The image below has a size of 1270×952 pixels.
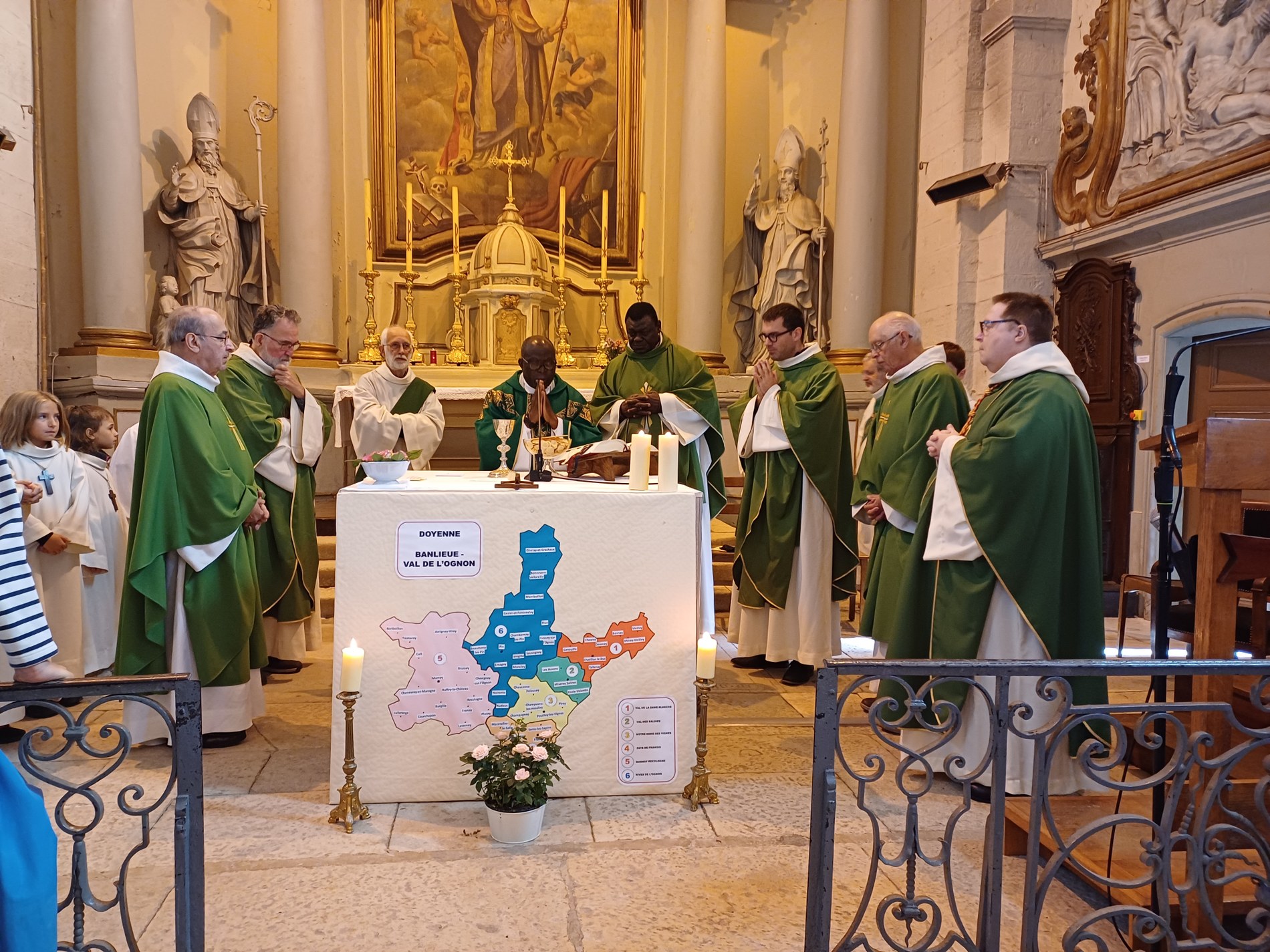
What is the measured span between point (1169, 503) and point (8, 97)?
23.6 ft

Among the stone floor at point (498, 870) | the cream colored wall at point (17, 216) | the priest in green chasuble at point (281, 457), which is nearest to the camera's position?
the stone floor at point (498, 870)

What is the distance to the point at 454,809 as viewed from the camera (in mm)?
3344

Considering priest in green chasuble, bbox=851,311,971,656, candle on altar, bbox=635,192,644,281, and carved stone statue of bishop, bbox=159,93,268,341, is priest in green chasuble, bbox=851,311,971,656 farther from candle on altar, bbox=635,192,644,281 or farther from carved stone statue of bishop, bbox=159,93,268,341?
carved stone statue of bishop, bbox=159,93,268,341

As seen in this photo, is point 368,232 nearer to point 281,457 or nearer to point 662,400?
point 281,457

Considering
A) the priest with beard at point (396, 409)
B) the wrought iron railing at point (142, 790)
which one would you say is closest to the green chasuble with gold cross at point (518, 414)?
the priest with beard at point (396, 409)

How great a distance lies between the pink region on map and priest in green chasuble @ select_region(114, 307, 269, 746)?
101cm

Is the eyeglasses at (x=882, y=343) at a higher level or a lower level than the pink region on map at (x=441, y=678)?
higher

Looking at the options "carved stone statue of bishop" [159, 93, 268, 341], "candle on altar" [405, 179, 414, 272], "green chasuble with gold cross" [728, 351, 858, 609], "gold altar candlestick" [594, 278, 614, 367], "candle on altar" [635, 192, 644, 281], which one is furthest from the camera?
"candle on altar" [635, 192, 644, 281]

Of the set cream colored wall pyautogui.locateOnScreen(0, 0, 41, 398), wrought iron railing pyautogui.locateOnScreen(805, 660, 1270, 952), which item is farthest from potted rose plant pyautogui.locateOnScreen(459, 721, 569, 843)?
cream colored wall pyautogui.locateOnScreen(0, 0, 41, 398)

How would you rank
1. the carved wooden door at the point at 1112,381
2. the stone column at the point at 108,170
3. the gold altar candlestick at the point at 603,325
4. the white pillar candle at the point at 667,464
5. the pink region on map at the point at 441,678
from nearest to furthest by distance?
A: the pink region on map at the point at 441,678, the white pillar candle at the point at 667,464, the carved wooden door at the point at 1112,381, the stone column at the point at 108,170, the gold altar candlestick at the point at 603,325

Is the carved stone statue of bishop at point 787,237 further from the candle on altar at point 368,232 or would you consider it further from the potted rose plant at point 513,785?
the potted rose plant at point 513,785

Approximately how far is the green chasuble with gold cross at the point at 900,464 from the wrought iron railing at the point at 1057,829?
70 cm

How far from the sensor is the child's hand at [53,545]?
4195 mm

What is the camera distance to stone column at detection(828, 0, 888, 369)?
29.2ft
